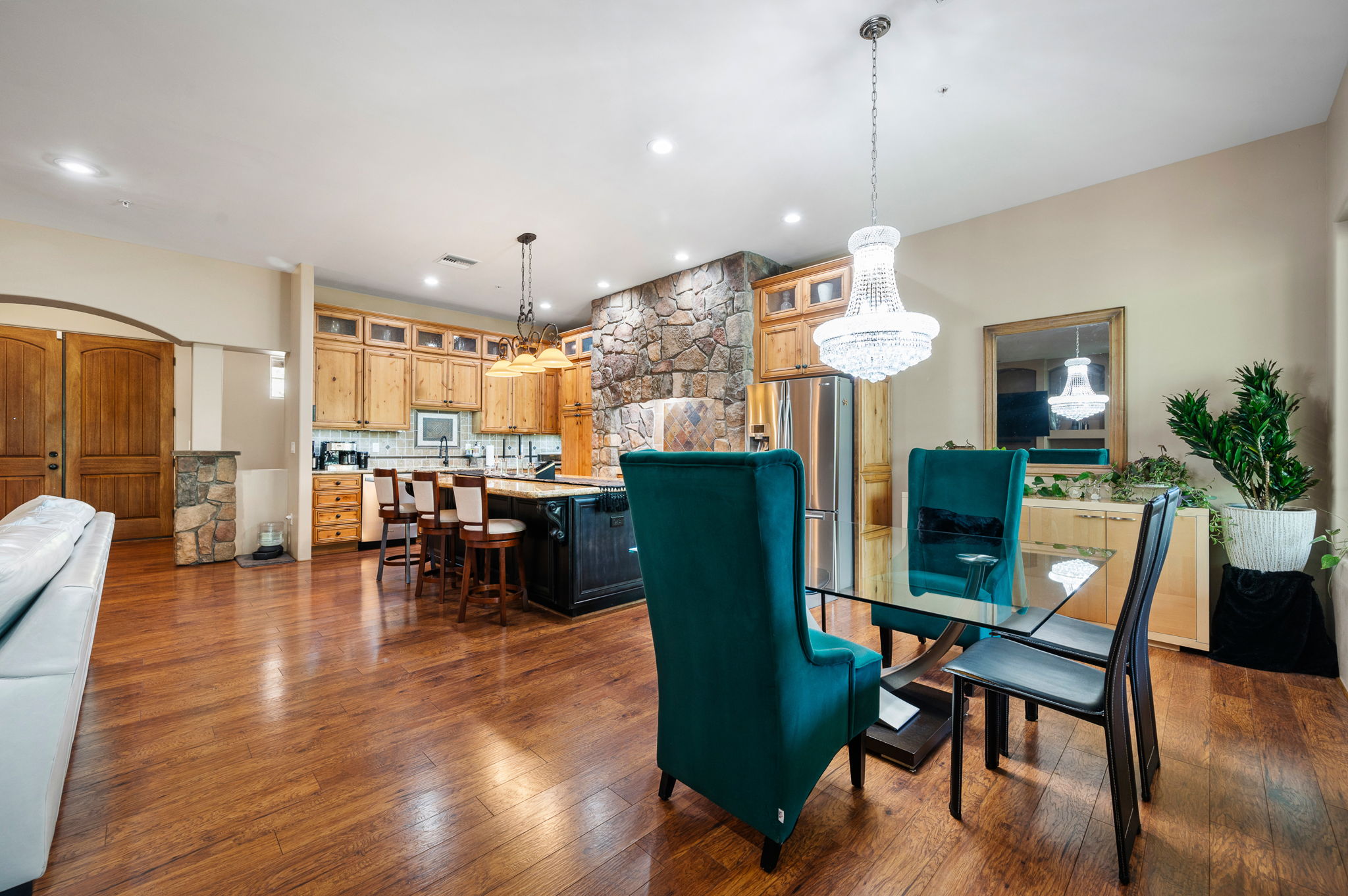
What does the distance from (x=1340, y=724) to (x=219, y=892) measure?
3910mm

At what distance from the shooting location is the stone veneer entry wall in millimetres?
5129

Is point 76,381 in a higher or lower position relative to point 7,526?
higher

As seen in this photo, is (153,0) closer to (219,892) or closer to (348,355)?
(219,892)

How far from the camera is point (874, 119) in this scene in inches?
119

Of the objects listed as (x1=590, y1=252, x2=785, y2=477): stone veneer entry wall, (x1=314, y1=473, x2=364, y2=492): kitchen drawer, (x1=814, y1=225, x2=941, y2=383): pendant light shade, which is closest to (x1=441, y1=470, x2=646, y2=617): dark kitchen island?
(x1=590, y1=252, x2=785, y2=477): stone veneer entry wall

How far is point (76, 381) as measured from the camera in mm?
6148

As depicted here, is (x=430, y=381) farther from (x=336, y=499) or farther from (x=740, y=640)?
(x=740, y=640)

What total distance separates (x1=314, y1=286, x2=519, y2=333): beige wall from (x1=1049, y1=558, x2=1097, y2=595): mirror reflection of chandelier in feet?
20.0

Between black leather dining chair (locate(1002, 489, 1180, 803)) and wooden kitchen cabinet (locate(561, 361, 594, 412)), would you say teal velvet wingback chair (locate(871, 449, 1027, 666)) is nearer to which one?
black leather dining chair (locate(1002, 489, 1180, 803))

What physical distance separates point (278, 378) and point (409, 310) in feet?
5.26

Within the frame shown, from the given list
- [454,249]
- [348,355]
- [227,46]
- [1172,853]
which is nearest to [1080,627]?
[1172,853]

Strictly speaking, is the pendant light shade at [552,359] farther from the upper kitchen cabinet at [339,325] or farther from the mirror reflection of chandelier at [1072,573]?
the mirror reflection of chandelier at [1072,573]

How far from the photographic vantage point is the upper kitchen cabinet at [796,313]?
4.66 m

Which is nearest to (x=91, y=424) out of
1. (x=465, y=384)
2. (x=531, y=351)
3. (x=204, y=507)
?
(x=204, y=507)
